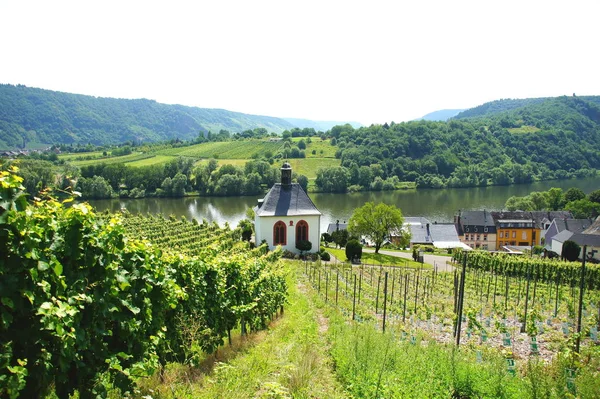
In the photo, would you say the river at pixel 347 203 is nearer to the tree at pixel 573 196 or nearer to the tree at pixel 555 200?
the tree at pixel 555 200

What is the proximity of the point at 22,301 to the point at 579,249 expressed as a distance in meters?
47.2

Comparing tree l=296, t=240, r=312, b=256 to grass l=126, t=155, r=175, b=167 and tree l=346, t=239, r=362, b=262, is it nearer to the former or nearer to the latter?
tree l=346, t=239, r=362, b=262

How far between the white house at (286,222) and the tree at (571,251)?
76.6 ft

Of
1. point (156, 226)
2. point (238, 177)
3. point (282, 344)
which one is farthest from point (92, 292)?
point (238, 177)

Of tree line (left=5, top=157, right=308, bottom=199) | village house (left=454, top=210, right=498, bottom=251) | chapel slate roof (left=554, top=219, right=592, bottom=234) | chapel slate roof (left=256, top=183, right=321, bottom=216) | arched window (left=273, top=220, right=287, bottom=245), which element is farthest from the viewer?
tree line (left=5, top=157, right=308, bottom=199)

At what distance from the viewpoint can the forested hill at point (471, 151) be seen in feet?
359

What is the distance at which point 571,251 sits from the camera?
134ft

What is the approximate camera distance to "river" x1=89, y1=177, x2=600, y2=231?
66875 mm

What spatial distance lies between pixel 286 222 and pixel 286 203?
72.3 inches

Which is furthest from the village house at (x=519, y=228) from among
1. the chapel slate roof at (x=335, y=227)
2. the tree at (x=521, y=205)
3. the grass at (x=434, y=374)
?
the grass at (x=434, y=374)

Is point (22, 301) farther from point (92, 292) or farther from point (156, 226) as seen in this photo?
point (156, 226)

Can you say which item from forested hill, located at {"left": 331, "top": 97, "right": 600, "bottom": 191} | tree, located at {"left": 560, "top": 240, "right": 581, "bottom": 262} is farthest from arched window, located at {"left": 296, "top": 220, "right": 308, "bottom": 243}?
forested hill, located at {"left": 331, "top": 97, "right": 600, "bottom": 191}

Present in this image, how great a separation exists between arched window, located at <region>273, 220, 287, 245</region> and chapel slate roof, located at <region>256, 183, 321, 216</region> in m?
1.02

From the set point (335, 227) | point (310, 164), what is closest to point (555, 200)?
point (335, 227)
